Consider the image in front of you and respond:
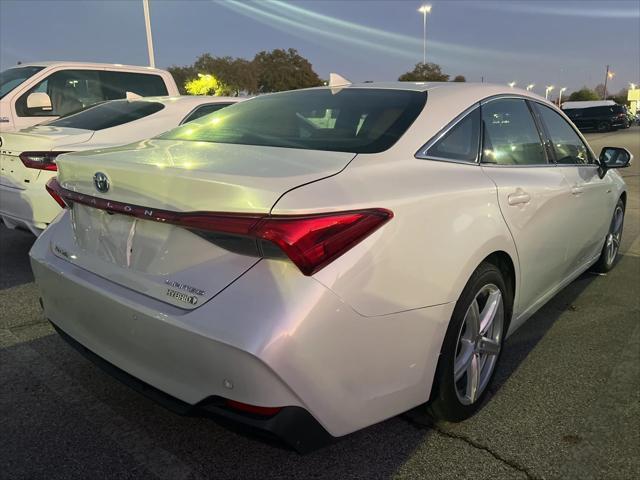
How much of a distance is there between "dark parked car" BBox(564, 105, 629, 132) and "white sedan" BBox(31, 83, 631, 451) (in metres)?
36.9

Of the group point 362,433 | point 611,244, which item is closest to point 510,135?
point 362,433

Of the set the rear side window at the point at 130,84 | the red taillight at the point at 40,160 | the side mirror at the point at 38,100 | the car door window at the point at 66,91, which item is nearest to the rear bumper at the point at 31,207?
the red taillight at the point at 40,160

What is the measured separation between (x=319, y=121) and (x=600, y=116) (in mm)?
38202

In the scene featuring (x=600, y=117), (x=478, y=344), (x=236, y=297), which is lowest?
(x=600, y=117)

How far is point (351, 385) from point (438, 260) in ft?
1.90

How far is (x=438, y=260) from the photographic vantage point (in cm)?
202

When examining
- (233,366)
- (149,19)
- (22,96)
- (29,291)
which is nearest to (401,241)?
(233,366)

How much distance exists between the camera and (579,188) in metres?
3.49

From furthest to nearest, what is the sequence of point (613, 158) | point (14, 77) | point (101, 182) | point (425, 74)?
point (425, 74), point (14, 77), point (613, 158), point (101, 182)

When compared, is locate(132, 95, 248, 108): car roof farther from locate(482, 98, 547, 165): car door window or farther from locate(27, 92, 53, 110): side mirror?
locate(482, 98, 547, 165): car door window

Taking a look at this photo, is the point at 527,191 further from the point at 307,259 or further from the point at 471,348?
the point at 307,259

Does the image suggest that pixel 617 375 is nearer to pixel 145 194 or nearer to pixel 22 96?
pixel 145 194

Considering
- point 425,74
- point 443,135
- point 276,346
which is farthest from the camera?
point 425,74

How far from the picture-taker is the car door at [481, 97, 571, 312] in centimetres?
264
